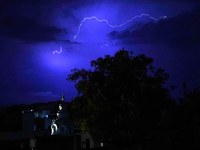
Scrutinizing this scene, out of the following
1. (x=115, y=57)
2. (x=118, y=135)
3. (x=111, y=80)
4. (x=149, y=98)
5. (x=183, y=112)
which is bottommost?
(x=118, y=135)

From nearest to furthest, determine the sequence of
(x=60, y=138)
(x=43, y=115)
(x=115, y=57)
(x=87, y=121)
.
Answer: (x=60, y=138)
(x=87, y=121)
(x=115, y=57)
(x=43, y=115)

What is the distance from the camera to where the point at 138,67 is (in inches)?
599

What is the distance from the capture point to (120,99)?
573 inches

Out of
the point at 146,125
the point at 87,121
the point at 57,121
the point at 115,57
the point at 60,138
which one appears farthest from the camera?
the point at 57,121

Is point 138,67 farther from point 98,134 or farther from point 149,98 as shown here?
point 98,134

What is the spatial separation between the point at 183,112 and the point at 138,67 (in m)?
3.95

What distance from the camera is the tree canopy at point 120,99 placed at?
13.6 m

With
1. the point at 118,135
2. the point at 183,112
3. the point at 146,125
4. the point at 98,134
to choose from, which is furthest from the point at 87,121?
the point at 183,112

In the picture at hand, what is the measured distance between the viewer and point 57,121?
106ft

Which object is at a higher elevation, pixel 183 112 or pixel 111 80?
pixel 111 80

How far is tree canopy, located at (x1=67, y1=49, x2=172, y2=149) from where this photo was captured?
13.6 meters

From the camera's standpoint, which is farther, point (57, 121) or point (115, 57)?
point (57, 121)

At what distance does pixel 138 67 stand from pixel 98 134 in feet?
16.5

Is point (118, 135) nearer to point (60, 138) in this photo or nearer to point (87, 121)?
point (87, 121)
